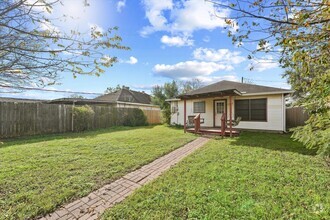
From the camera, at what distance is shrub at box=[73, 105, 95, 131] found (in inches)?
468

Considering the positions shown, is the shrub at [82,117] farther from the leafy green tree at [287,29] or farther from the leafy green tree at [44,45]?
the leafy green tree at [287,29]

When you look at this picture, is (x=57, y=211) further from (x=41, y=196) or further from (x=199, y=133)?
(x=199, y=133)

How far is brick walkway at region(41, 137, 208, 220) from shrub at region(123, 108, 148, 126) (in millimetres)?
11945

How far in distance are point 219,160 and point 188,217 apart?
288cm

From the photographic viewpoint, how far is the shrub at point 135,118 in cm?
1672

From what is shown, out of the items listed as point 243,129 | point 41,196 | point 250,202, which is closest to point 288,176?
point 250,202

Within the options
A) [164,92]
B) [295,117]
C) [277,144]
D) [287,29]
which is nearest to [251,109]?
[295,117]

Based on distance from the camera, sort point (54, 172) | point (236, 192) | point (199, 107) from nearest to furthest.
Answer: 1. point (236, 192)
2. point (54, 172)
3. point (199, 107)

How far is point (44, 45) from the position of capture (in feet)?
7.40

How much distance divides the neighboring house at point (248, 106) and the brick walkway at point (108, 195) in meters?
6.12

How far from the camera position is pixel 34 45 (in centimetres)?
220

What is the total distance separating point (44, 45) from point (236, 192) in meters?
3.75

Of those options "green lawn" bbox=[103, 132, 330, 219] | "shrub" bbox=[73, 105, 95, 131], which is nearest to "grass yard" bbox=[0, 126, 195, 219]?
"green lawn" bbox=[103, 132, 330, 219]

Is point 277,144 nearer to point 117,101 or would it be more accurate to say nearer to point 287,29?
point 287,29
